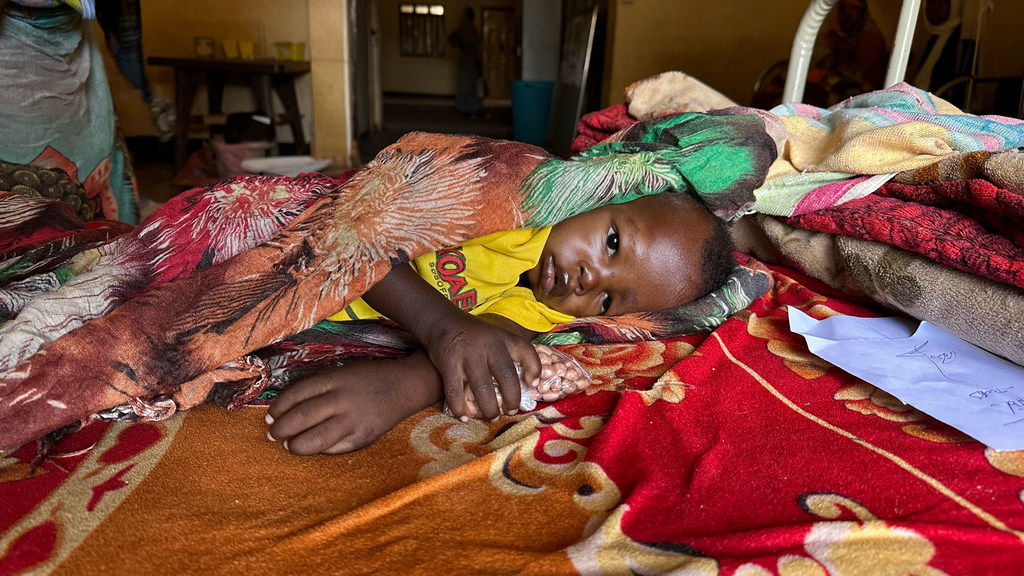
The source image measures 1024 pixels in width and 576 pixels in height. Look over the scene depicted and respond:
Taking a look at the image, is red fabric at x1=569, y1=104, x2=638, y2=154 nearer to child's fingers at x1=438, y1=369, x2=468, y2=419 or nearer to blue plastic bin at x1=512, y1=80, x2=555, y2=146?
child's fingers at x1=438, y1=369, x2=468, y2=419

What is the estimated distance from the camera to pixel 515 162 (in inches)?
35.1

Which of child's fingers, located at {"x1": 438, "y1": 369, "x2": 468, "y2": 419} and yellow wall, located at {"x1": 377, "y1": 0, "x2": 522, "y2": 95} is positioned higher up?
yellow wall, located at {"x1": 377, "y1": 0, "x2": 522, "y2": 95}

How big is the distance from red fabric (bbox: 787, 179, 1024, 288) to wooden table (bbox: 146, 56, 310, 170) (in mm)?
3375

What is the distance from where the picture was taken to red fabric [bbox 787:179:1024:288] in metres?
0.76

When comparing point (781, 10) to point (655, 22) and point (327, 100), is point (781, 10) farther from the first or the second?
point (327, 100)

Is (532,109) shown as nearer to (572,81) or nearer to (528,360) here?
(572,81)

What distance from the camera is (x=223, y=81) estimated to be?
4.14m

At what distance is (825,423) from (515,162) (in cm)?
49

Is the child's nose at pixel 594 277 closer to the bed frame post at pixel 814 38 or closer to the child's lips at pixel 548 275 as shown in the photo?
the child's lips at pixel 548 275

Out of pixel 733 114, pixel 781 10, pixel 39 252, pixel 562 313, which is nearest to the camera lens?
pixel 39 252

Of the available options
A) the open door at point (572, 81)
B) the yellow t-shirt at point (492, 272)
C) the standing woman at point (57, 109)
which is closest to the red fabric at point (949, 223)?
the yellow t-shirt at point (492, 272)

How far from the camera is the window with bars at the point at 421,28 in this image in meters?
11.5

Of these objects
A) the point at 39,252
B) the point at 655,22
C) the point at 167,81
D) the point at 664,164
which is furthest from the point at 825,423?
the point at 167,81

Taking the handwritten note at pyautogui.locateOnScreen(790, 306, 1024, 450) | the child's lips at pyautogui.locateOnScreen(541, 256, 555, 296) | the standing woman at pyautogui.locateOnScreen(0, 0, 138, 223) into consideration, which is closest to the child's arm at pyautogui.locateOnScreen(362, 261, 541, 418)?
the child's lips at pyautogui.locateOnScreen(541, 256, 555, 296)
